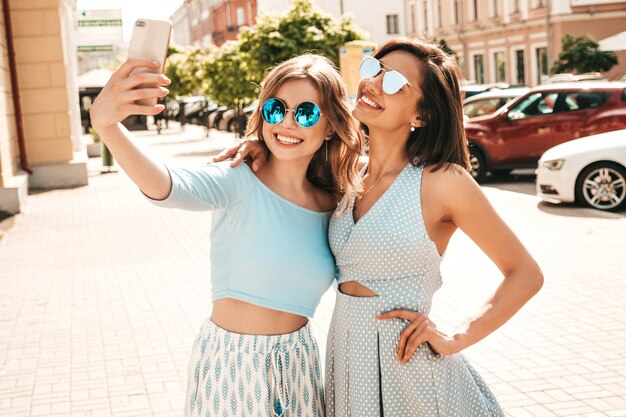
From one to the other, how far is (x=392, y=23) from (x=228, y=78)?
3479cm

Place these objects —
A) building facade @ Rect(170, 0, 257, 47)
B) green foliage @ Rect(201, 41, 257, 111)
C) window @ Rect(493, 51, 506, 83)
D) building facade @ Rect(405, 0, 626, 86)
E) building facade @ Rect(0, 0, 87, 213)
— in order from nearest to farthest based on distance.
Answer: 1. building facade @ Rect(0, 0, 87, 213)
2. green foliage @ Rect(201, 41, 257, 111)
3. building facade @ Rect(405, 0, 626, 86)
4. window @ Rect(493, 51, 506, 83)
5. building facade @ Rect(170, 0, 257, 47)

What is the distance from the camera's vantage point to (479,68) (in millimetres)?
50688

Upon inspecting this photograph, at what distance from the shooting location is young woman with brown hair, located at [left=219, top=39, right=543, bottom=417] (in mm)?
2521

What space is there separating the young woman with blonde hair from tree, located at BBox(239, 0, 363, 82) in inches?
983

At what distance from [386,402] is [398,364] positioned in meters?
0.13

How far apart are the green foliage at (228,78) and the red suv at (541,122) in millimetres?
15707

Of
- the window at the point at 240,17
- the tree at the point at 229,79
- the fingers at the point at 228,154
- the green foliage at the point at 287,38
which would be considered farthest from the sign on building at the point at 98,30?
the window at the point at 240,17

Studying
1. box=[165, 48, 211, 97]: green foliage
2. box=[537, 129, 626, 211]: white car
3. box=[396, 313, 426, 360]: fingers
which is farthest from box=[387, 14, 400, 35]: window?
box=[396, 313, 426, 360]: fingers

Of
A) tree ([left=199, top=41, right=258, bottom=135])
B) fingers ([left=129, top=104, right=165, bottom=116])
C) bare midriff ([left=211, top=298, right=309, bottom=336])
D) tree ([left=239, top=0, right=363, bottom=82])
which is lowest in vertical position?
bare midriff ([left=211, top=298, right=309, bottom=336])

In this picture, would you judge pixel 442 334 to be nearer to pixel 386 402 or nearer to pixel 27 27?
pixel 386 402

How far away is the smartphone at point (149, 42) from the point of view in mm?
2053

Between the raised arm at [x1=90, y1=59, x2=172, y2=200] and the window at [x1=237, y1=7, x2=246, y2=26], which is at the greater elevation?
the window at [x1=237, y1=7, x2=246, y2=26]

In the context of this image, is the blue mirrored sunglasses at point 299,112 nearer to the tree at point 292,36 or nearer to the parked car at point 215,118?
the tree at point 292,36

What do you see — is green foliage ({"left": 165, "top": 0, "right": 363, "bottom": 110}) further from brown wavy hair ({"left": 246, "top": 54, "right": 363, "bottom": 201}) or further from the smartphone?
the smartphone
